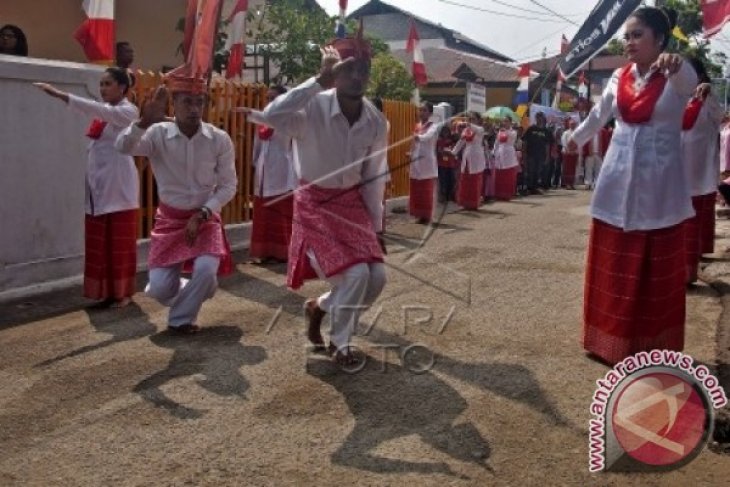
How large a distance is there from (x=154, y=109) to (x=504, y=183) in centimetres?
1189

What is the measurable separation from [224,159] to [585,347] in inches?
102

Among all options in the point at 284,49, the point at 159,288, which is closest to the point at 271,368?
the point at 159,288

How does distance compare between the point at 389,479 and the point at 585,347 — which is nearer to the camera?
the point at 389,479

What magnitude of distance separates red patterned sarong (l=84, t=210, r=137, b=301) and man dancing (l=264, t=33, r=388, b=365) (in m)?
2.10

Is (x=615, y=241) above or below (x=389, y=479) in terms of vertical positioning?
above

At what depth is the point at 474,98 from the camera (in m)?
15.2

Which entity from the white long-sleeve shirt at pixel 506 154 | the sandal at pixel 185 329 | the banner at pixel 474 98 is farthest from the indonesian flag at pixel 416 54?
the sandal at pixel 185 329

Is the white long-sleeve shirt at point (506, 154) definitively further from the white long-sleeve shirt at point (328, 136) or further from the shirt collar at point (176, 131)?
the white long-sleeve shirt at point (328, 136)

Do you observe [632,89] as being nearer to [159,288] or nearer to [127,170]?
[159,288]

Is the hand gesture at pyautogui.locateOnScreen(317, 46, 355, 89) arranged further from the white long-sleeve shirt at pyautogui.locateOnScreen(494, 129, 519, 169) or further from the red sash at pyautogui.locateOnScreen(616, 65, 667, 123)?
the white long-sleeve shirt at pyautogui.locateOnScreen(494, 129, 519, 169)

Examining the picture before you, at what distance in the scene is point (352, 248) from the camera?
4.18 meters

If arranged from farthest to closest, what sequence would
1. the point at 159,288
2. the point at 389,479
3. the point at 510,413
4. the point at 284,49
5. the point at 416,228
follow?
the point at 284,49 < the point at 416,228 < the point at 159,288 < the point at 510,413 < the point at 389,479

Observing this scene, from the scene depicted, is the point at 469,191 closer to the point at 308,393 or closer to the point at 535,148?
the point at 535,148

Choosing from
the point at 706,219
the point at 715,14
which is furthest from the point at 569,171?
the point at 706,219
